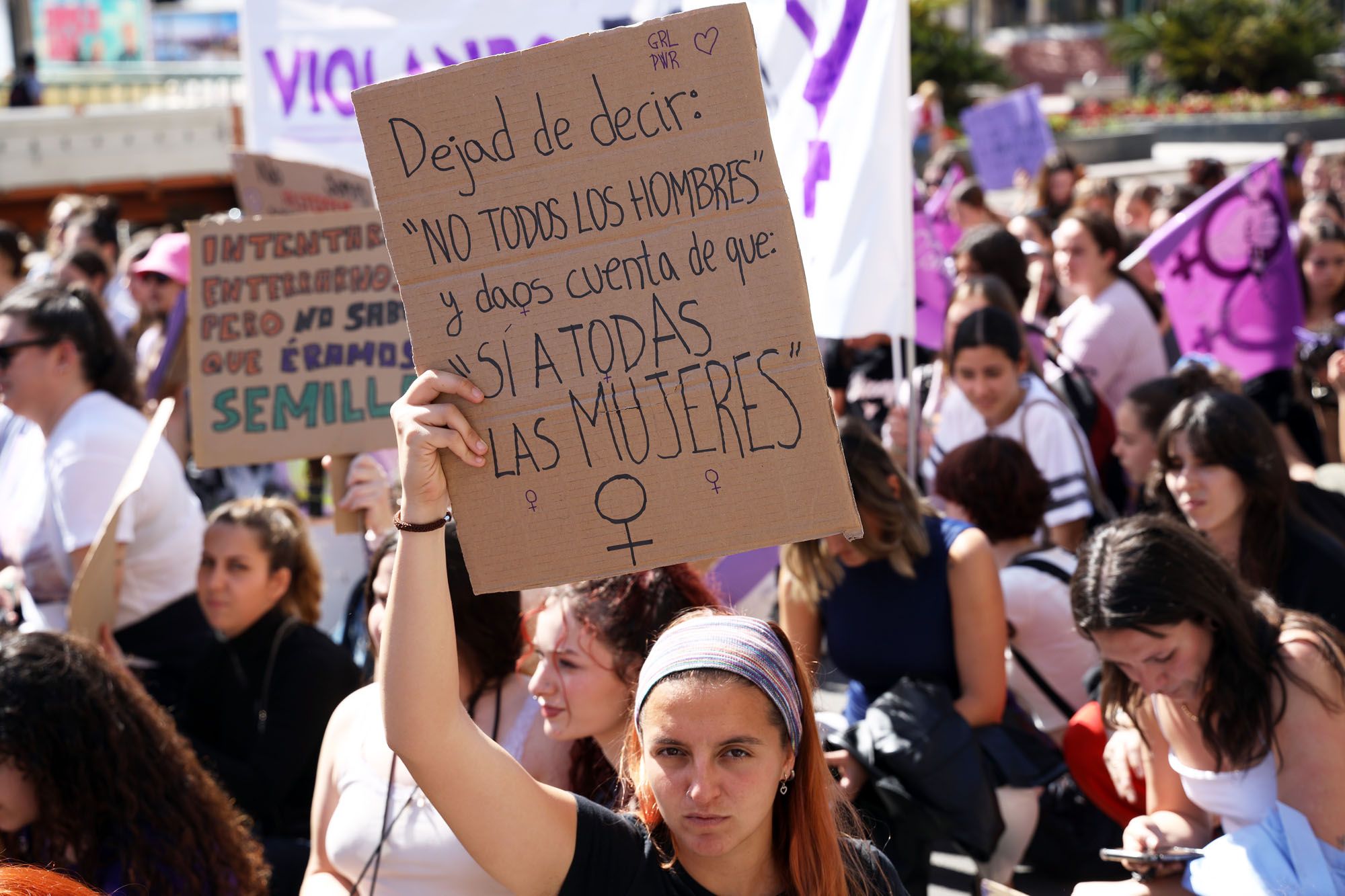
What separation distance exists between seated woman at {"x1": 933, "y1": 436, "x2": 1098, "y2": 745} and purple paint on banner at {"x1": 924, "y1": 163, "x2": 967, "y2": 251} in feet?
16.1

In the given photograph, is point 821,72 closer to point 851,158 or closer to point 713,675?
point 851,158

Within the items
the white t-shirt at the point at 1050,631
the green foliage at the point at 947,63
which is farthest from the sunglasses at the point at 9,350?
the green foliage at the point at 947,63

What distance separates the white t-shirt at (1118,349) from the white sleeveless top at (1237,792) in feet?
10.2

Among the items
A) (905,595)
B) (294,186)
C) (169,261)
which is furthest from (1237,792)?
(169,261)

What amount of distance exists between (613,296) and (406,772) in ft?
3.22

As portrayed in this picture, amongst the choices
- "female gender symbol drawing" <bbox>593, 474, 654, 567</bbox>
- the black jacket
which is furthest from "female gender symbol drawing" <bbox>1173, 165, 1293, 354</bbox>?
"female gender symbol drawing" <bbox>593, 474, 654, 567</bbox>

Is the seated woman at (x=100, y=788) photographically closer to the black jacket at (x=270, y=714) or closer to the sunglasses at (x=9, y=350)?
the black jacket at (x=270, y=714)

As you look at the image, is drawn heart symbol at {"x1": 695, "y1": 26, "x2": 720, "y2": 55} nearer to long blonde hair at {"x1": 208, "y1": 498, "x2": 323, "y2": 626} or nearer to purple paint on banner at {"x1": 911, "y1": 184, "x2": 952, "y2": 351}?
long blonde hair at {"x1": 208, "y1": 498, "x2": 323, "y2": 626}

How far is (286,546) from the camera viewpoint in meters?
4.13

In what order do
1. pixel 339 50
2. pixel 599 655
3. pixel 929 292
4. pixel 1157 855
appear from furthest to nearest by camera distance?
pixel 339 50 < pixel 929 292 < pixel 1157 855 < pixel 599 655

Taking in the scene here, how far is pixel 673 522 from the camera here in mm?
2066

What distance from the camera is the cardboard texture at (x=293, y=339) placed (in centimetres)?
402

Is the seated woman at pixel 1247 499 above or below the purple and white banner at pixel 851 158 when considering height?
below

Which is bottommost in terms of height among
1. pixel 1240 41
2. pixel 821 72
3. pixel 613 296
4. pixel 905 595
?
pixel 905 595
